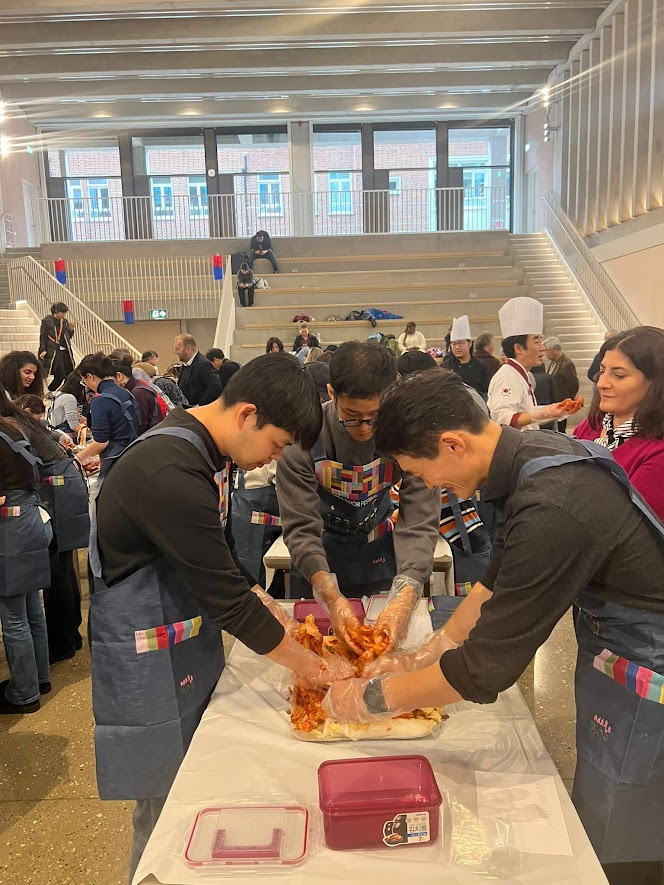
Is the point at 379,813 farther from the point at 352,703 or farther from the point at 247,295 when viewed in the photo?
the point at 247,295

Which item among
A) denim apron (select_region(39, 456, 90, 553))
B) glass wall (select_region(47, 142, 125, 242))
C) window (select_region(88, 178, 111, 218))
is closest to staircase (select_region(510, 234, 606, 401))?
denim apron (select_region(39, 456, 90, 553))

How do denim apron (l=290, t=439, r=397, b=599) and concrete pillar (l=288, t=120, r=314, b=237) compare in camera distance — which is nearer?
denim apron (l=290, t=439, r=397, b=599)

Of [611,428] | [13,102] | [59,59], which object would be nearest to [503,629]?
[611,428]

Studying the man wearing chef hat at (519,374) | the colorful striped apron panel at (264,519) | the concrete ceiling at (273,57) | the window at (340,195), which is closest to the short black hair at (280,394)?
the colorful striped apron panel at (264,519)

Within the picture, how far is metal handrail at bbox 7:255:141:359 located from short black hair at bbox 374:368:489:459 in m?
10.3

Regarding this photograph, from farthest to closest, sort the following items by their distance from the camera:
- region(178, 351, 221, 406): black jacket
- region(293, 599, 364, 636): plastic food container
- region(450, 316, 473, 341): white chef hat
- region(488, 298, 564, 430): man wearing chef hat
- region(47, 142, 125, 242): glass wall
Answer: region(47, 142, 125, 242): glass wall → region(178, 351, 221, 406): black jacket → region(450, 316, 473, 341): white chef hat → region(488, 298, 564, 430): man wearing chef hat → region(293, 599, 364, 636): plastic food container

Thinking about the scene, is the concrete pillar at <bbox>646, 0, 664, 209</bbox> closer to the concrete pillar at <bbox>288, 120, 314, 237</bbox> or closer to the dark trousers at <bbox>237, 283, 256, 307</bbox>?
the dark trousers at <bbox>237, 283, 256, 307</bbox>

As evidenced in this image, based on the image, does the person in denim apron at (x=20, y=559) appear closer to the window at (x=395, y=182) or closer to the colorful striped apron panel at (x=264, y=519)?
the colorful striped apron panel at (x=264, y=519)

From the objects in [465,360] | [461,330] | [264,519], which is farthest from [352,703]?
[465,360]

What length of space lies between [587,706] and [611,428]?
130 cm

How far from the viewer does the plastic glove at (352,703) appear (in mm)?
1414

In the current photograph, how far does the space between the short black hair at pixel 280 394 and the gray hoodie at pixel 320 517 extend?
618 millimetres

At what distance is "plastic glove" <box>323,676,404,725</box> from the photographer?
1.41 metres

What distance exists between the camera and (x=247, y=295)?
12.9 m
